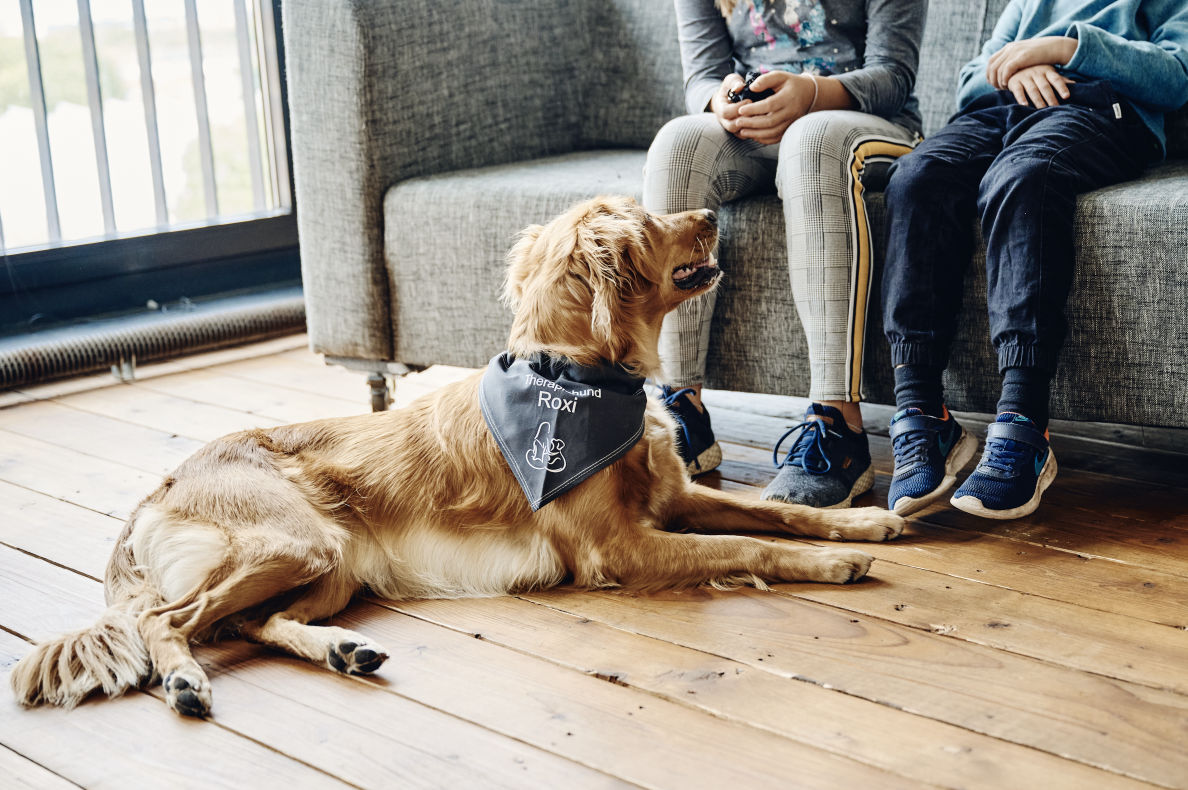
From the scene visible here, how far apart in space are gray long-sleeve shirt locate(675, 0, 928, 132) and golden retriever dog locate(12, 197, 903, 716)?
59 centimetres

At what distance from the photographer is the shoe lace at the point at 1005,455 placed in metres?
1.72

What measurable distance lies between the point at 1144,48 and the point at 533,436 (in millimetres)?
1294

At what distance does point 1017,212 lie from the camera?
5.75 ft

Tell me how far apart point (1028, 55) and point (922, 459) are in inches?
30.5

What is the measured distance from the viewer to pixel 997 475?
172 centimetres

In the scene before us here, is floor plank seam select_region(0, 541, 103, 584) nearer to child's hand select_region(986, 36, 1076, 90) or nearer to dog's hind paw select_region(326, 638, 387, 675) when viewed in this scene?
dog's hind paw select_region(326, 638, 387, 675)

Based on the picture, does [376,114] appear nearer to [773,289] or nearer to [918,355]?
[773,289]

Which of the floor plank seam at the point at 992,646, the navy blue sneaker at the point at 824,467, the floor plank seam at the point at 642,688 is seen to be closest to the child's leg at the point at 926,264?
the navy blue sneaker at the point at 824,467

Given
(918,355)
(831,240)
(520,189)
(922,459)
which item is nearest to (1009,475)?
(922,459)

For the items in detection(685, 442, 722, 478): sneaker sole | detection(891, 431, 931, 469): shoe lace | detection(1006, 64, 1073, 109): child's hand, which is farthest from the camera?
detection(685, 442, 722, 478): sneaker sole

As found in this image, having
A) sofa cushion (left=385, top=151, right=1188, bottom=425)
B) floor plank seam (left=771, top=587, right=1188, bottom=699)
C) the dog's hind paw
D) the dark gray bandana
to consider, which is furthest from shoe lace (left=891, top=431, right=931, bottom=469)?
the dog's hind paw

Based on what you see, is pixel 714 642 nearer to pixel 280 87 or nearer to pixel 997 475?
pixel 997 475

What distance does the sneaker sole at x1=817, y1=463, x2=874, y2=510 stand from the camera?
1.91m

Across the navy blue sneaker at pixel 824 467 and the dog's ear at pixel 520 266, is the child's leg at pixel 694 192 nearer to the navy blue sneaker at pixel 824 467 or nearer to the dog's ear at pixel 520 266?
the navy blue sneaker at pixel 824 467
